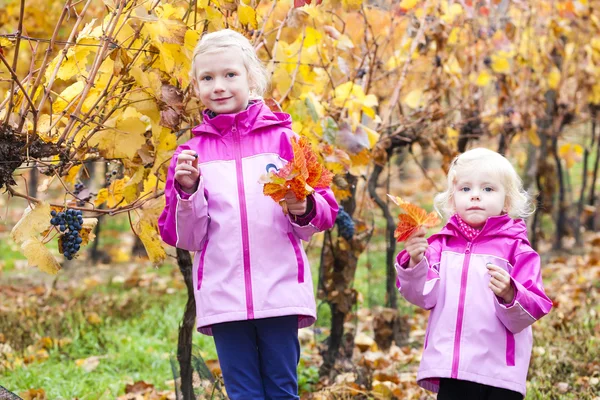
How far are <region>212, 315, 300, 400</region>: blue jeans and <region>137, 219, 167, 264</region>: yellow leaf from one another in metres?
0.37

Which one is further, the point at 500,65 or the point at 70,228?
the point at 500,65

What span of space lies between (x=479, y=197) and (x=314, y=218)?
0.53 meters

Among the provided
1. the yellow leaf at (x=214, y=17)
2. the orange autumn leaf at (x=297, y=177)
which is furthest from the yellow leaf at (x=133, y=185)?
the orange autumn leaf at (x=297, y=177)

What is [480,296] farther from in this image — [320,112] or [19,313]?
[19,313]

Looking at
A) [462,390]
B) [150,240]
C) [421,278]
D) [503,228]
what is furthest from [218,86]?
[462,390]

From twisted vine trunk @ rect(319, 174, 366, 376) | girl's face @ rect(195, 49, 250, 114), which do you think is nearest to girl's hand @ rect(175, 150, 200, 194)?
girl's face @ rect(195, 49, 250, 114)

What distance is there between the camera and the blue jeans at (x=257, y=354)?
7.54 ft

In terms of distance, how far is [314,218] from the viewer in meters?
2.20

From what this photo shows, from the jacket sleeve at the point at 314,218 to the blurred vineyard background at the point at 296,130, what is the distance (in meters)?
0.56

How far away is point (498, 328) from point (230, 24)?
150 cm

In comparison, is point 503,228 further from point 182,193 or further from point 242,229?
point 182,193

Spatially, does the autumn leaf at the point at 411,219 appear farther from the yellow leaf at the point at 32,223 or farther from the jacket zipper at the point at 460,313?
the yellow leaf at the point at 32,223

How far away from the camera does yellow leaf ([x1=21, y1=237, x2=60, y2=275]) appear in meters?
2.19

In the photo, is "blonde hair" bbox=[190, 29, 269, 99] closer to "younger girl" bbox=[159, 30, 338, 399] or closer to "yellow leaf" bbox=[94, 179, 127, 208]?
"younger girl" bbox=[159, 30, 338, 399]
